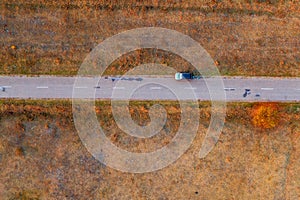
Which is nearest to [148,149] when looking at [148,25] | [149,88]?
[149,88]

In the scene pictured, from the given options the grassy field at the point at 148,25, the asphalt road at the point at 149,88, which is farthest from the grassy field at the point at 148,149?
the grassy field at the point at 148,25

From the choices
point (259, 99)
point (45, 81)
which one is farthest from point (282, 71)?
point (45, 81)

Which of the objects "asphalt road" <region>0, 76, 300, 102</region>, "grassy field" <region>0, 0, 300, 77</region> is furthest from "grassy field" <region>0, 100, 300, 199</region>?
"grassy field" <region>0, 0, 300, 77</region>

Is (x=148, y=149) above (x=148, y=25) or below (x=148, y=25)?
below

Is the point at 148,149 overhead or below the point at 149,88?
below

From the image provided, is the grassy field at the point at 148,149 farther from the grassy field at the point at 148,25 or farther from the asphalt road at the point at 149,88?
the grassy field at the point at 148,25

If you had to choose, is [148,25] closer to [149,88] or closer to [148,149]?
[149,88]

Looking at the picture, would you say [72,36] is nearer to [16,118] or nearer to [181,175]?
[16,118]

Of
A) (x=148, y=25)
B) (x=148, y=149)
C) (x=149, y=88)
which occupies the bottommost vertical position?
(x=148, y=149)
